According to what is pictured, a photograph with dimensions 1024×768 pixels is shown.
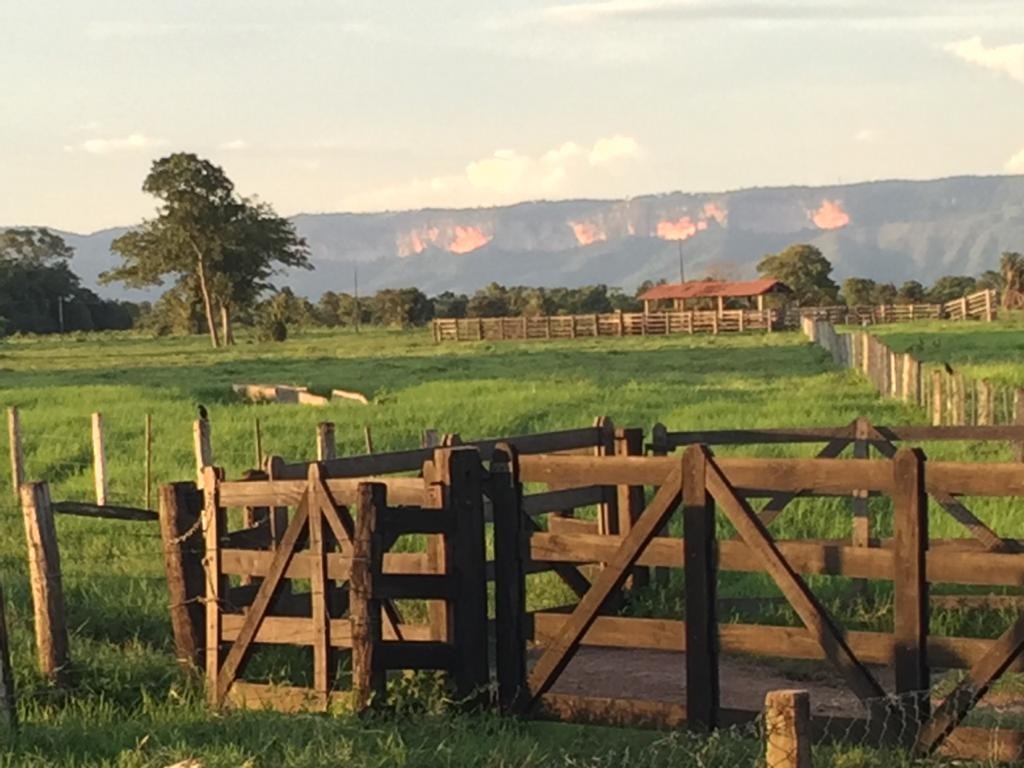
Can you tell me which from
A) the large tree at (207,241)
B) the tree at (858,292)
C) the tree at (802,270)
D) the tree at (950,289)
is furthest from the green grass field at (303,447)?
the tree at (950,289)

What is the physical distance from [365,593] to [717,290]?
113009 mm

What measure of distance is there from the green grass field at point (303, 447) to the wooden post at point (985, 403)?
1100mm

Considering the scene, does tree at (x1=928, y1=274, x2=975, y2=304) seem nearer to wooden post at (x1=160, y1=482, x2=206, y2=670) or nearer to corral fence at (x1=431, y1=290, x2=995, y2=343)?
corral fence at (x1=431, y1=290, x2=995, y2=343)

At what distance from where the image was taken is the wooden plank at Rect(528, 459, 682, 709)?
877 centimetres

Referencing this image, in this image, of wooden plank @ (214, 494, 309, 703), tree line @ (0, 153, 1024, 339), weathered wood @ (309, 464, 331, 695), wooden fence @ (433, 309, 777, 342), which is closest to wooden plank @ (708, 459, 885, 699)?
weathered wood @ (309, 464, 331, 695)

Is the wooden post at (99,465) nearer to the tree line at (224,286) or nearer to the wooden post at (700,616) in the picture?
the wooden post at (700,616)

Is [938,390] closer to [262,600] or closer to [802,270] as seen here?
[262,600]

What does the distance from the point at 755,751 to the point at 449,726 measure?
1646 millimetres

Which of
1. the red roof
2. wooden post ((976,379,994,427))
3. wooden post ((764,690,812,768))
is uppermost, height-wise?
the red roof

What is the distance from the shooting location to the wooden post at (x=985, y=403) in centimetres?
2381

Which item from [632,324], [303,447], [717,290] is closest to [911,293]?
[717,290]

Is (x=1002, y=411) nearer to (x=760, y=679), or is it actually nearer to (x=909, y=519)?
(x=760, y=679)

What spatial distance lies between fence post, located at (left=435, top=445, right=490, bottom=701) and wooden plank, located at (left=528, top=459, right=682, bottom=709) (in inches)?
14.3

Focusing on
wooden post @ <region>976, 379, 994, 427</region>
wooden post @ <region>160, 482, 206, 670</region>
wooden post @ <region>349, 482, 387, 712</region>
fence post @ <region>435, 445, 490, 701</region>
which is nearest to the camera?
wooden post @ <region>349, 482, 387, 712</region>
